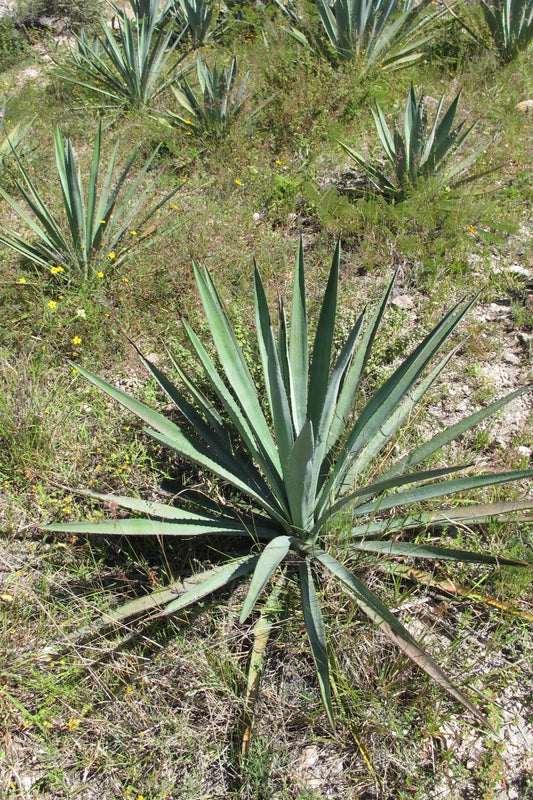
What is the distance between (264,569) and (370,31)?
216 inches

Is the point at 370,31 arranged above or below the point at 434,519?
above

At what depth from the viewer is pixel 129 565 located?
2.15 meters

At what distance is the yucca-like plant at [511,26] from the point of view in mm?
5008

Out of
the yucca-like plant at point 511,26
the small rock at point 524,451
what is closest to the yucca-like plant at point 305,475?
the small rock at point 524,451

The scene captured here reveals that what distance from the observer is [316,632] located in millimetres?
1629

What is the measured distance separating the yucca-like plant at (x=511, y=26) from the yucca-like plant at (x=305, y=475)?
450cm

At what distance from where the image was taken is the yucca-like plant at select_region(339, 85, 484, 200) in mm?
3543

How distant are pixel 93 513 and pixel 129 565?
32cm

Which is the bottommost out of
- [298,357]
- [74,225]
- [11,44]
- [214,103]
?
[298,357]

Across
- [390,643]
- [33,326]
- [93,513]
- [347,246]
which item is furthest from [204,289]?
[347,246]

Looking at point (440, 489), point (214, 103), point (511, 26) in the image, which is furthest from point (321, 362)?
point (511, 26)

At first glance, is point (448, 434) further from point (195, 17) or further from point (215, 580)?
point (195, 17)

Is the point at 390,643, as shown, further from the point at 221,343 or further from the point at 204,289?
the point at 204,289

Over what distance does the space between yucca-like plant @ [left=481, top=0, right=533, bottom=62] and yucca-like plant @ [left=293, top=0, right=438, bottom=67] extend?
0.62m
